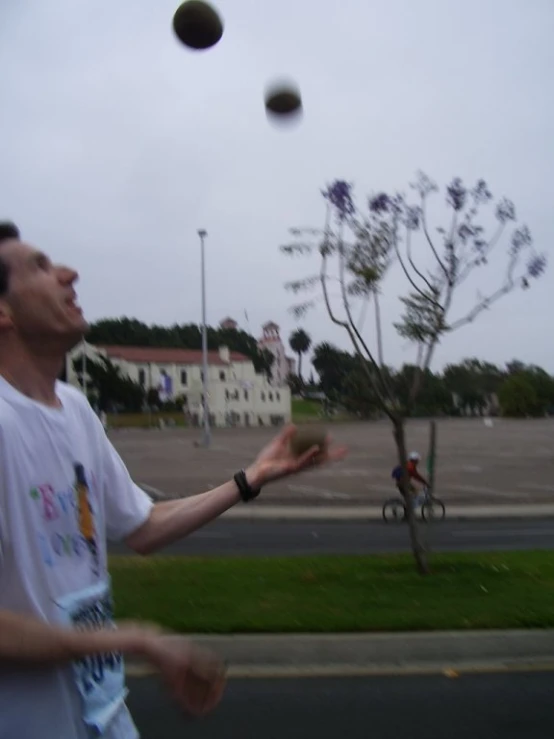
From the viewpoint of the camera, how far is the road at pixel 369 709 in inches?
216

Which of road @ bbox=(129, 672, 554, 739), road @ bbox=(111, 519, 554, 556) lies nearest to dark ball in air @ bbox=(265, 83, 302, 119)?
road @ bbox=(129, 672, 554, 739)

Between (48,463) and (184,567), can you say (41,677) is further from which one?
(184,567)

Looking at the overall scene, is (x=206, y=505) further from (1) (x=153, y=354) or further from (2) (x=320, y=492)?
(1) (x=153, y=354)

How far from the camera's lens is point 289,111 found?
11.5 ft

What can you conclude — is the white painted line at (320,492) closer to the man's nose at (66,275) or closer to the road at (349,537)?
the road at (349,537)

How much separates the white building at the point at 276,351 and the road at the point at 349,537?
4641 millimetres

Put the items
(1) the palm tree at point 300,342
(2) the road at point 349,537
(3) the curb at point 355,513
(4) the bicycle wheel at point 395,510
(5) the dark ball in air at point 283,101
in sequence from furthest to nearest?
(3) the curb at point 355,513
(4) the bicycle wheel at point 395,510
(2) the road at point 349,537
(1) the palm tree at point 300,342
(5) the dark ball in air at point 283,101

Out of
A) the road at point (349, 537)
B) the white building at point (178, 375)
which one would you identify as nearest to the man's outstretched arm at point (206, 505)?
the road at point (349, 537)

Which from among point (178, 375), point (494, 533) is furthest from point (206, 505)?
point (178, 375)

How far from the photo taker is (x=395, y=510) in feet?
62.0

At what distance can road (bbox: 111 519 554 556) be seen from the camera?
13930 mm

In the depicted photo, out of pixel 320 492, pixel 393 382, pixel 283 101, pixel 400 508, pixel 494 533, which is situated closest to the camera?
pixel 283 101

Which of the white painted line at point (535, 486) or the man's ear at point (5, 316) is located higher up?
the man's ear at point (5, 316)

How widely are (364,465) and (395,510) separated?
1627cm
